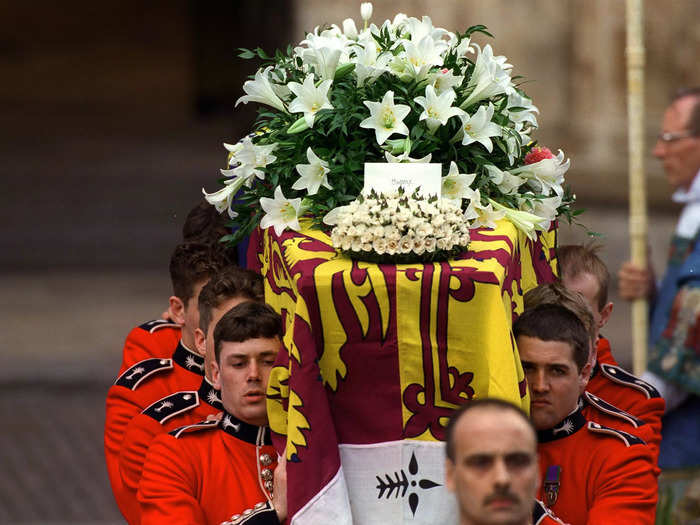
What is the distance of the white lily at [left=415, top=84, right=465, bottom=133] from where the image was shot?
4.06m

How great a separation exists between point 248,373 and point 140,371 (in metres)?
1.04

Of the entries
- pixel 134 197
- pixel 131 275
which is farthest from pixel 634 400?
pixel 134 197

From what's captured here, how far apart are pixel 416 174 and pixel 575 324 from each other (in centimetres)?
63

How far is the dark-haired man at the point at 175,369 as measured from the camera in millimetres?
4852

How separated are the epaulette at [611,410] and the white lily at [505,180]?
67cm

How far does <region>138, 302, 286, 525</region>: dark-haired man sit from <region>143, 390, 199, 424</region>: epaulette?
0.95 ft

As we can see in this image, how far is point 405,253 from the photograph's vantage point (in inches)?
146

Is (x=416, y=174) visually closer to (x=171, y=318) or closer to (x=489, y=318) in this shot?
(x=489, y=318)

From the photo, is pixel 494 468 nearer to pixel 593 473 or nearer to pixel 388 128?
pixel 593 473

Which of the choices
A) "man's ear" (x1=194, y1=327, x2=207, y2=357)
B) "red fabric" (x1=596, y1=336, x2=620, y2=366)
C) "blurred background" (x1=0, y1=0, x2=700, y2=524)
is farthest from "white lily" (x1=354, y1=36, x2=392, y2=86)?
"blurred background" (x1=0, y1=0, x2=700, y2=524)

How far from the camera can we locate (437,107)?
4074 mm

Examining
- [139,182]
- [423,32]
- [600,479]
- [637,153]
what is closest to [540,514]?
[600,479]

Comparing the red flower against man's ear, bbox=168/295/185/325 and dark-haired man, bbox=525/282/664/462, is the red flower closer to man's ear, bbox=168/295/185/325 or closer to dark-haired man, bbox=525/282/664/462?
dark-haired man, bbox=525/282/664/462

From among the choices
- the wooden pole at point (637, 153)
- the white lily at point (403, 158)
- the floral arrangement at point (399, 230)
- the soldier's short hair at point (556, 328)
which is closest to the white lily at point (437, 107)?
the white lily at point (403, 158)
